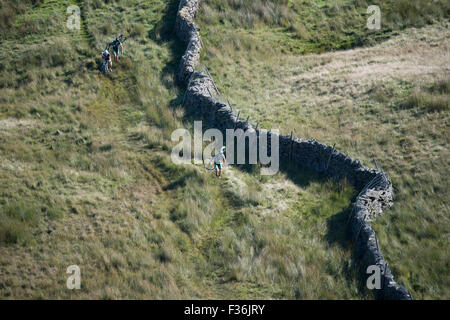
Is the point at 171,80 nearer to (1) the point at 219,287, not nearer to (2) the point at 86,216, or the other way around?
(2) the point at 86,216

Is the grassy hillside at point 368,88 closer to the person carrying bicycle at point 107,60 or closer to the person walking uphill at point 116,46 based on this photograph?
the person walking uphill at point 116,46

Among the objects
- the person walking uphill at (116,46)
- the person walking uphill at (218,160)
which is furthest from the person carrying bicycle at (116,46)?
the person walking uphill at (218,160)

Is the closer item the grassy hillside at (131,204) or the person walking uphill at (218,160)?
the grassy hillside at (131,204)

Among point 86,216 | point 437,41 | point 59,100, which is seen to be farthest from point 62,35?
point 437,41

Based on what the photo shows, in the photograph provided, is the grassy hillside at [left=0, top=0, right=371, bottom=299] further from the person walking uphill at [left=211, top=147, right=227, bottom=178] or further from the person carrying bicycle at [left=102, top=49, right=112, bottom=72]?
the person carrying bicycle at [left=102, top=49, right=112, bottom=72]

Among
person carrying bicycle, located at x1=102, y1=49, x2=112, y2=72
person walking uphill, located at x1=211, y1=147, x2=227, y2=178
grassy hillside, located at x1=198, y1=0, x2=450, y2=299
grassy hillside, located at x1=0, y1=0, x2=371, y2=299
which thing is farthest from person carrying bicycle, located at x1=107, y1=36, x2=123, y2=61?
person walking uphill, located at x1=211, y1=147, x2=227, y2=178

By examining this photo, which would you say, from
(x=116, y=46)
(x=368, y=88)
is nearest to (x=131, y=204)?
(x=116, y=46)
